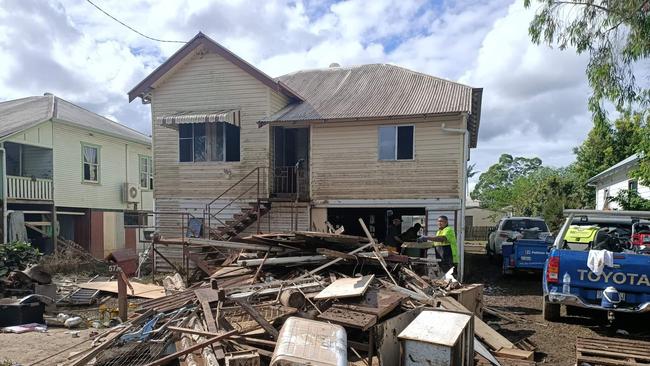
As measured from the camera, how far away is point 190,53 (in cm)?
1481

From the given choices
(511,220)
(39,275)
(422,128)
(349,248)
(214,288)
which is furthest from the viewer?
(511,220)

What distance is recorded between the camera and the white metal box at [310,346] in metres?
3.60

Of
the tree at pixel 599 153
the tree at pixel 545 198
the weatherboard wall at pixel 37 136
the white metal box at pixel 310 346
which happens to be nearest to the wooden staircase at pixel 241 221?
the weatherboard wall at pixel 37 136

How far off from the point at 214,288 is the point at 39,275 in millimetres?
5622

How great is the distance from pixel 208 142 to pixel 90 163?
362 inches

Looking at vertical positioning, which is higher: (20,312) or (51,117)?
(51,117)

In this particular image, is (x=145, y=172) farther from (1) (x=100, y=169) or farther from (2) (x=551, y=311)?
(2) (x=551, y=311)

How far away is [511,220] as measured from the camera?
51.3 ft

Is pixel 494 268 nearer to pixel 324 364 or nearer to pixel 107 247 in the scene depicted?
pixel 324 364

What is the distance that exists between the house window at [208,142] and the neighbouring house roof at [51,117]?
6.83 metres

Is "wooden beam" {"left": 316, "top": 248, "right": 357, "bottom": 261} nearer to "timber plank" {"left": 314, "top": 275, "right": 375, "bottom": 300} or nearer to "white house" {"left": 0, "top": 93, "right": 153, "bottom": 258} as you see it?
"timber plank" {"left": 314, "top": 275, "right": 375, "bottom": 300}

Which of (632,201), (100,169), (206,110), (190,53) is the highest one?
(190,53)

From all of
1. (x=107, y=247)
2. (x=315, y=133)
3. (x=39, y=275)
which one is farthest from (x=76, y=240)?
(x=315, y=133)

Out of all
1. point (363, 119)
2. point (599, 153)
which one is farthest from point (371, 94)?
point (599, 153)
